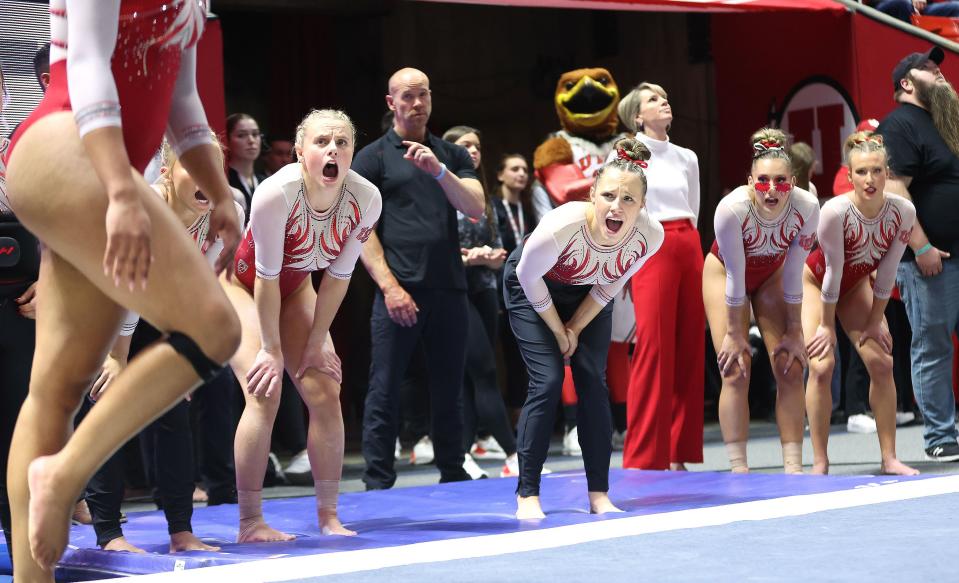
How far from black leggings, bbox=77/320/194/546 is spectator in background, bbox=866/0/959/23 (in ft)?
19.5

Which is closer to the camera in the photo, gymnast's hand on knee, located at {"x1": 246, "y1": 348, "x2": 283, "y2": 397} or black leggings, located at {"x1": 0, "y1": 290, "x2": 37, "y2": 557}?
black leggings, located at {"x1": 0, "y1": 290, "x2": 37, "y2": 557}

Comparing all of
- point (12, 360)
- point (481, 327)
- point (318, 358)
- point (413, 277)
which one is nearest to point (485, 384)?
point (481, 327)

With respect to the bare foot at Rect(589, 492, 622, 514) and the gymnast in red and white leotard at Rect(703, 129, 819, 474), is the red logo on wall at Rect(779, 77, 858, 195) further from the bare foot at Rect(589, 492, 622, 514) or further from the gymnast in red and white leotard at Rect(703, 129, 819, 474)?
the bare foot at Rect(589, 492, 622, 514)

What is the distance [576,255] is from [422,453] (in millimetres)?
3288

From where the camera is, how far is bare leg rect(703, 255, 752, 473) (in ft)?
18.6

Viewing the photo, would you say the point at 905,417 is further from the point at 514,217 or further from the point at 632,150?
the point at 632,150

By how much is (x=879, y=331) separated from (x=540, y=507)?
186 centimetres

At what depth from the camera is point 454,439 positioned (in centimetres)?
591

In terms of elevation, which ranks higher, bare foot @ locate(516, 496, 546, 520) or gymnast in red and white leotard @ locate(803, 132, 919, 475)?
gymnast in red and white leotard @ locate(803, 132, 919, 475)

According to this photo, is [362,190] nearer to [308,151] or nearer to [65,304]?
[308,151]

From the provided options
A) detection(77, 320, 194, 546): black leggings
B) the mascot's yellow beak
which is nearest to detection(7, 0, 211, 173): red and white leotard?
detection(77, 320, 194, 546): black leggings

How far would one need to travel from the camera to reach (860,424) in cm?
802

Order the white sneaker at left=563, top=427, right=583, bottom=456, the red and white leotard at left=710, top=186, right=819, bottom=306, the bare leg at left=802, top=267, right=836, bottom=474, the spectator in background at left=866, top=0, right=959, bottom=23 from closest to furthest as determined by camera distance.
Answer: the red and white leotard at left=710, top=186, right=819, bottom=306, the bare leg at left=802, top=267, right=836, bottom=474, the white sneaker at left=563, top=427, right=583, bottom=456, the spectator in background at left=866, top=0, right=959, bottom=23

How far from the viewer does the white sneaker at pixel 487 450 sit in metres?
7.56
